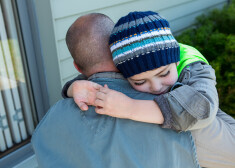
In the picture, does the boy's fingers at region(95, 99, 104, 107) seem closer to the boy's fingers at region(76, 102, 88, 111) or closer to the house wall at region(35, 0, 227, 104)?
the boy's fingers at region(76, 102, 88, 111)

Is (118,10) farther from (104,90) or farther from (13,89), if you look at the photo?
(104,90)

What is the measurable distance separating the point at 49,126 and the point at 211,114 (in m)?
0.74

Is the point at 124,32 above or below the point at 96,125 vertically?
above

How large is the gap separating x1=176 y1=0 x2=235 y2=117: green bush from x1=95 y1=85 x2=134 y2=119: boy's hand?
2.80 metres

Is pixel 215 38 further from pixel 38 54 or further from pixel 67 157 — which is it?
pixel 67 157

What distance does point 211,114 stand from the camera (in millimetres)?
1069

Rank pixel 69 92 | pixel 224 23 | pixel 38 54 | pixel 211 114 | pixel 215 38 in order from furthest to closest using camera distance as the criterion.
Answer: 1. pixel 224 23
2. pixel 215 38
3. pixel 38 54
4. pixel 69 92
5. pixel 211 114

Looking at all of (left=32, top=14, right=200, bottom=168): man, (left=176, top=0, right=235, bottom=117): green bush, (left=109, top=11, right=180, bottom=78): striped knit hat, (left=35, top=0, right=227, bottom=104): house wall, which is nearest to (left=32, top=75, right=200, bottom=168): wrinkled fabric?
(left=32, top=14, right=200, bottom=168): man

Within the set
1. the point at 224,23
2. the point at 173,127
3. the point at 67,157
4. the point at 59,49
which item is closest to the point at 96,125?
the point at 67,157

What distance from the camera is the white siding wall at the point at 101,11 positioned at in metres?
2.66

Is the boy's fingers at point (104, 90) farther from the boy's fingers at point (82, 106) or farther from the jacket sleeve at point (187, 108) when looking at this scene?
the jacket sleeve at point (187, 108)

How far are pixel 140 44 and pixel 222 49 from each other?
311 cm

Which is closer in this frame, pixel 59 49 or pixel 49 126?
pixel 49 126

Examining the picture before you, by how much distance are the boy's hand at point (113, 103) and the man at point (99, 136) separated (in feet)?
0.17
